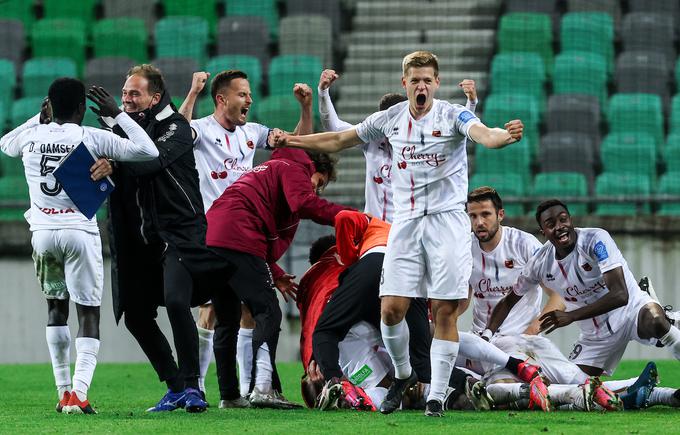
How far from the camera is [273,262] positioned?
24.2ft

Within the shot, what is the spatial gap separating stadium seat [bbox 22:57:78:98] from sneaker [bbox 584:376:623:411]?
9.09 m

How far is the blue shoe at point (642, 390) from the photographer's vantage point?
262 inches

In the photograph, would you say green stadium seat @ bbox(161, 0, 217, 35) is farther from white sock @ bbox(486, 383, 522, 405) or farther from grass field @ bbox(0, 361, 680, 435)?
white sock @ bbox(486, 383, 522, 405)

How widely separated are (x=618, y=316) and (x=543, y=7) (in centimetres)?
798

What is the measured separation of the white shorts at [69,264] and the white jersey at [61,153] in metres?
A: 0.06

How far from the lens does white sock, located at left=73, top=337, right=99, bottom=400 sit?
649cm

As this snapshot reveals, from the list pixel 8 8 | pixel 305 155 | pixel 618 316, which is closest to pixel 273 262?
pixel 305 155


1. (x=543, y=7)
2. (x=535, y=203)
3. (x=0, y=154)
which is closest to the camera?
(x=535, y=203)

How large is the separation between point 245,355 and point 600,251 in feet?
7.29

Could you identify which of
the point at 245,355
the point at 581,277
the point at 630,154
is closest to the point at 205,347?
the point at 245,355

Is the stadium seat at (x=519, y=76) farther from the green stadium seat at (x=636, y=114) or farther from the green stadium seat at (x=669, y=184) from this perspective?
the green stadium seat at (x=669, y=184)

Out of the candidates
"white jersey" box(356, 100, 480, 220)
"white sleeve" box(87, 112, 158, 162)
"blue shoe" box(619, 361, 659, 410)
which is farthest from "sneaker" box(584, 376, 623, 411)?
"white sleeve" box(87, 112, 158, 162)

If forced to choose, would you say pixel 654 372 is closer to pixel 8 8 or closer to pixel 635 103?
pixel 635 103

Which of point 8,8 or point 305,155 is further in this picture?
point 8,8
